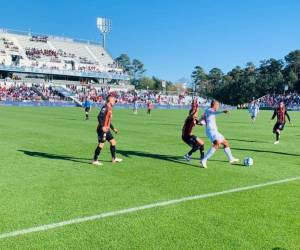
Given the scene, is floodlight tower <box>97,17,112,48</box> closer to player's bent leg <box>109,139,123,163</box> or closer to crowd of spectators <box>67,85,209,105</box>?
crowd of spectators <box>67,85,209,105</box>

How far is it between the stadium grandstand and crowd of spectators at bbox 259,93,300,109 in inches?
1211

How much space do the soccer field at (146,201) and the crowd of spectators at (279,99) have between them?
70.6 m

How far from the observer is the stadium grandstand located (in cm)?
8450

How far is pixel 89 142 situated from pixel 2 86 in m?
63.9

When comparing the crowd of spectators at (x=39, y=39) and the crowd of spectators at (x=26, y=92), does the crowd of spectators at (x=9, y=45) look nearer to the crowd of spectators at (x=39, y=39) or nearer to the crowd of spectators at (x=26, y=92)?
the crowd of spectators at (x=39, y=39)

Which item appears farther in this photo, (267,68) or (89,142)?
(267,68)

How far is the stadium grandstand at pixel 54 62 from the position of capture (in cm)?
8450

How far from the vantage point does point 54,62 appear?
297 feet

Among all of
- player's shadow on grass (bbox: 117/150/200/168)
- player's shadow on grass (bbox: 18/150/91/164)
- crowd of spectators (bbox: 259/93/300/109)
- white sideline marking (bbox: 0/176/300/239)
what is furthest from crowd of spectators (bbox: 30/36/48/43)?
white sideline marking (bbox: 0/176/300/239)

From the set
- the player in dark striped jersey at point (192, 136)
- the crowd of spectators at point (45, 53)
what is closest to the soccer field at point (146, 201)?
the player in dark striped jersey at point (192, 136)

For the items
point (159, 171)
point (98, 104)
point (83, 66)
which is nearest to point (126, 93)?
point (83, 66)

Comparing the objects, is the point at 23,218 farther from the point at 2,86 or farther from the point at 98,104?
the point at 2,86

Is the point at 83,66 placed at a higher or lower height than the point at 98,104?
higher

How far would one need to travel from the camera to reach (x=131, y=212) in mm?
7320
